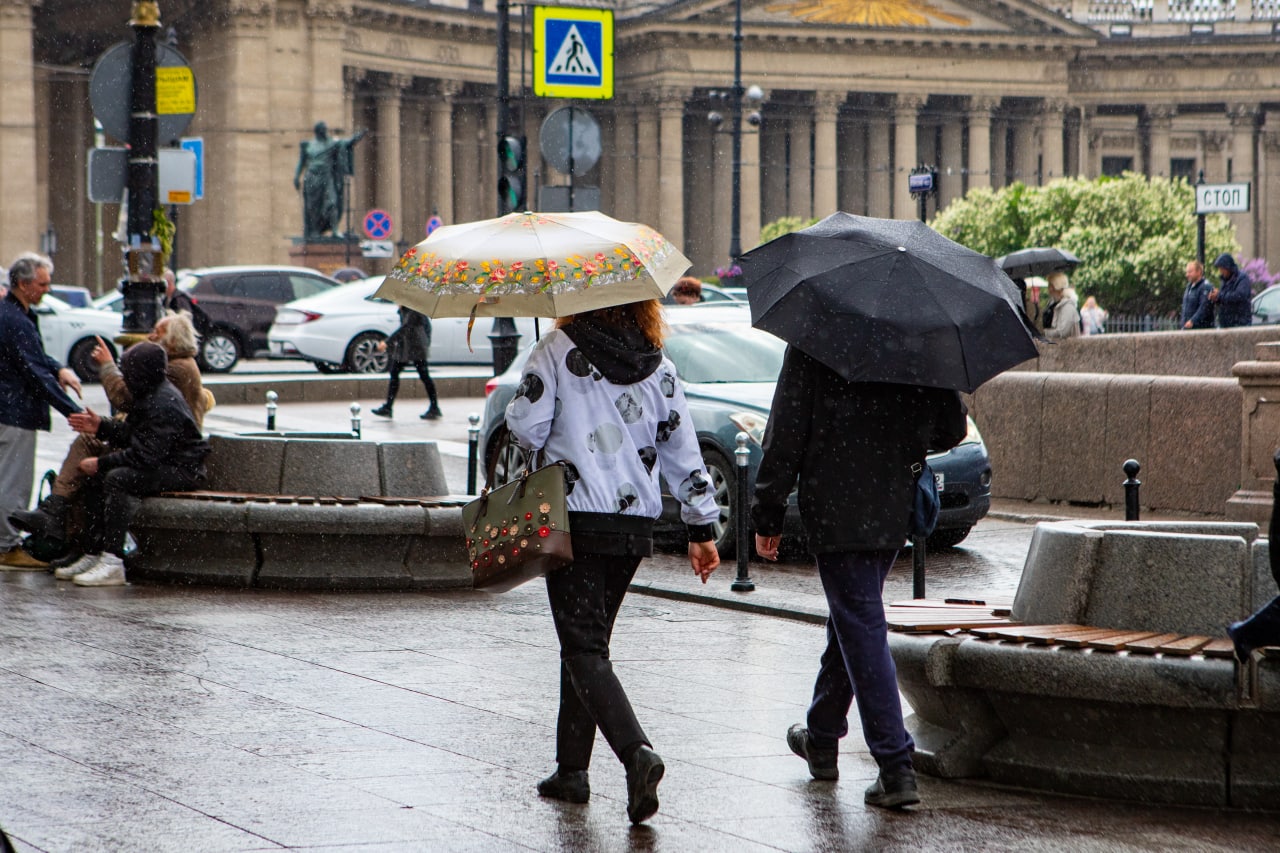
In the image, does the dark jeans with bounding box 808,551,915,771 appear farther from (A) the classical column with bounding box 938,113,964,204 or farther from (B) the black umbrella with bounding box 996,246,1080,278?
(A) the classical column with bounding box 938,113,964,204

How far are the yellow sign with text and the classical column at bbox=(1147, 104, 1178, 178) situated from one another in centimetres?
6630

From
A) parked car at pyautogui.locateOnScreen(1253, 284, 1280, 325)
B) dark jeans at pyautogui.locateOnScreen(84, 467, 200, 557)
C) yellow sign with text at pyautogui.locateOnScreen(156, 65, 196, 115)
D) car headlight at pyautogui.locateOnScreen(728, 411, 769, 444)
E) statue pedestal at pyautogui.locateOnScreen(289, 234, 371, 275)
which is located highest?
yellow sign with text at pyautogui.locateOnScreen(156, 65, 196, 115)

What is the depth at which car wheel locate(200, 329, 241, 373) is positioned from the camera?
3206 cm

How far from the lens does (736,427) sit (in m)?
12.4

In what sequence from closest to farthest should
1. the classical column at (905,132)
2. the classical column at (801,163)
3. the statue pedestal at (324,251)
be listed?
the statue pedestal at (324,251)
the classical column at (905,132)
the classical column at (801,163)

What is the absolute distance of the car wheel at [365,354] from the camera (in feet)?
99.6

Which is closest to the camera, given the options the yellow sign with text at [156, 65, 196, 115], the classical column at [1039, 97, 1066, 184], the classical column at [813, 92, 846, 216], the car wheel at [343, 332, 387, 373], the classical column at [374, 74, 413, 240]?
the yellow sign with text at [156, 65, 196, 115]

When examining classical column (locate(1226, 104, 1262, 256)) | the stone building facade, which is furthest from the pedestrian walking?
classical column (locate(1226, 104, 1262, 256))

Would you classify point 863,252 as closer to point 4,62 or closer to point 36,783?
point 36,783

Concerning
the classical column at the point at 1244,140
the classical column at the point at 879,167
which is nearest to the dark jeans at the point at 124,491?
the classical column at the point at 1244,140

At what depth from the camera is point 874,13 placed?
75.1 m

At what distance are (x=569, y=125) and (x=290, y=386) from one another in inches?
302

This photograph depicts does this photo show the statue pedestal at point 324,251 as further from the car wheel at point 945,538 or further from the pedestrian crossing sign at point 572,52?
the car wheel at point 945,538

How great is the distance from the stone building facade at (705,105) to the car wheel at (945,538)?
4253 cm
